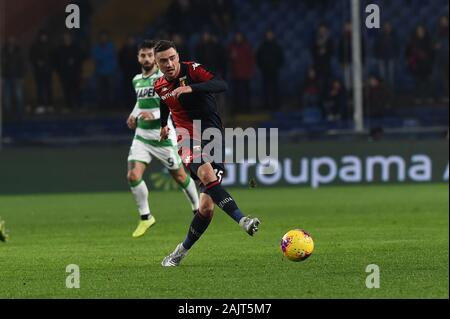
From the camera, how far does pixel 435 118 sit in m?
23.7

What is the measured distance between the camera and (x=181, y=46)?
81.6 feet

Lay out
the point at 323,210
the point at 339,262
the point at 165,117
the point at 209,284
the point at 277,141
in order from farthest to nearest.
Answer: the point at 277,141 < the point at 323,210 < the point at 165,117 < the point at 339,262 < the point at 209,284

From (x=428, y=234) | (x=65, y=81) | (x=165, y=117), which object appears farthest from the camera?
(x=65, y=81)

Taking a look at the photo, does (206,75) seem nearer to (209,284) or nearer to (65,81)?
(209,284)

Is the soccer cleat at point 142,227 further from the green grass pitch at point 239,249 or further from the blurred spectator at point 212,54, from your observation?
the blurred spectator at point 212,54

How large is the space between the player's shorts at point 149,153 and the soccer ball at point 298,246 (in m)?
5.22

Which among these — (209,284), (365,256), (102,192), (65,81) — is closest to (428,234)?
(365,256)

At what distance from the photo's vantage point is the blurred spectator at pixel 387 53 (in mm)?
23812

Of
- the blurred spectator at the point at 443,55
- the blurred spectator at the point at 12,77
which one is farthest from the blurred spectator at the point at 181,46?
the blurred spectator at the point at 443,55

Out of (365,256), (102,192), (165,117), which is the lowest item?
(102,192)

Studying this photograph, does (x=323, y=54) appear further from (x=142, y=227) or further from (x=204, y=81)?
(x=204, y=81)

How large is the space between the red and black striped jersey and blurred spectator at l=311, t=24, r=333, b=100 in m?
13.1

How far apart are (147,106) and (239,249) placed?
357cm

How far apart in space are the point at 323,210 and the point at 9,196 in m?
7.73
